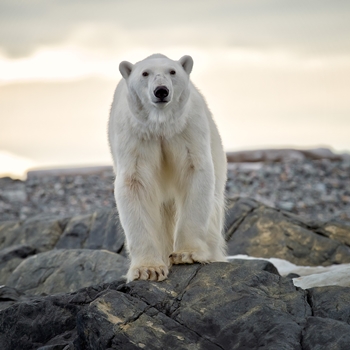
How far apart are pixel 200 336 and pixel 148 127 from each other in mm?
2076

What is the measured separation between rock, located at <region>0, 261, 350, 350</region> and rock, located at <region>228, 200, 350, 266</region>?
496 cm

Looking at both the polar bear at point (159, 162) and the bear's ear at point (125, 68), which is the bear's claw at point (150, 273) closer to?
the polar bear at point (159, 162)

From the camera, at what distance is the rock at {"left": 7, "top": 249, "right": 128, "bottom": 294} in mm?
9266

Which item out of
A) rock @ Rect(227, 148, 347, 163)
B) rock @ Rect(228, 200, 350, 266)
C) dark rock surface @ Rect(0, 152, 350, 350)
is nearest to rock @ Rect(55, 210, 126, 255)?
dark rock surface @ Rect(0, 152, 350, 350)

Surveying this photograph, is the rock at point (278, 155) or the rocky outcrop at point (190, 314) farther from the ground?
the rocky outcrop at point (190, 314)

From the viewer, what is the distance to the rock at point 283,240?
10750 mm

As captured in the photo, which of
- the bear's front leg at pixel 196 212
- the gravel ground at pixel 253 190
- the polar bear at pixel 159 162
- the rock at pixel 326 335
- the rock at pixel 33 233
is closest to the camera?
the rock at pixel 326 335

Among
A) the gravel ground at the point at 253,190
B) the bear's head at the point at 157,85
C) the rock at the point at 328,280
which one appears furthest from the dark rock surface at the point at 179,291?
the bear's head at the point at 157,85

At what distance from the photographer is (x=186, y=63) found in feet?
21.7

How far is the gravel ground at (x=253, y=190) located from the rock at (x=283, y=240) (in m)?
7.35

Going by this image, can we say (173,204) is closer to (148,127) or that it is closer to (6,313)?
(148,127)

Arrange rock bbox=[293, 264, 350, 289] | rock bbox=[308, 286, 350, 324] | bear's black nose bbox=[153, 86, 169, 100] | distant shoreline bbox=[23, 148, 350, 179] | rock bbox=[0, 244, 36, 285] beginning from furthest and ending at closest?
distant shoreline bbox=[23, 148, 350, 179] → rock bbox=[0, 244, 36, 285] → rock bbox=[293, 264, 350, 289] → bear's black nose bbox=[153, 86, 169, 100] → rock bbox=[308, 286, 350, 324]

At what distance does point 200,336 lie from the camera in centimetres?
516

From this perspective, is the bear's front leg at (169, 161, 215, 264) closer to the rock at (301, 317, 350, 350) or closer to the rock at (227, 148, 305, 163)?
the rock at (301, 317, 350, 350)
